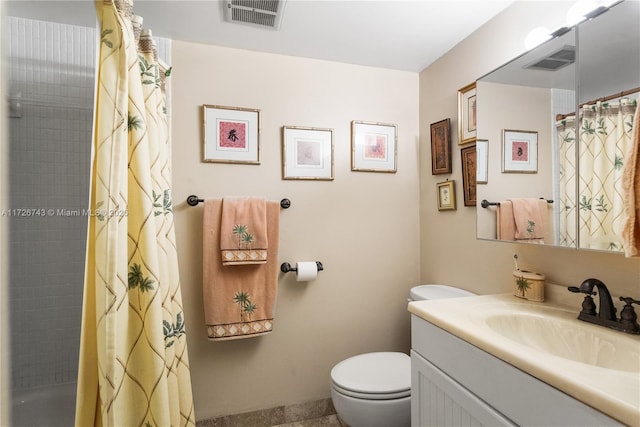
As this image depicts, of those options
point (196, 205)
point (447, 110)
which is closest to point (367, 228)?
point (447, 110)

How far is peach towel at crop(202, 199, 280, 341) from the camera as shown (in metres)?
1.66

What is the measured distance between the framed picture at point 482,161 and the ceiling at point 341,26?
2.01 ft

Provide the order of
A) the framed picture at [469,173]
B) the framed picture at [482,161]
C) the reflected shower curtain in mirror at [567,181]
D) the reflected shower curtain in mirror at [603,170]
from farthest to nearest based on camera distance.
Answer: the framed picture at [469,173] < the framed picture at [482,161] < the reflected shower curtain in mirror at [567,181] < the reflected shower curtain in mirror at [603,170]

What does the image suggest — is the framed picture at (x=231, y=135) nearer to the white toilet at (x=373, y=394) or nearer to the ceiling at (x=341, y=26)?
the ceiling at (x=341, y=26)

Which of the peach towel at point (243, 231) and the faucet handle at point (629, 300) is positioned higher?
the peach towel at point (243, 231)

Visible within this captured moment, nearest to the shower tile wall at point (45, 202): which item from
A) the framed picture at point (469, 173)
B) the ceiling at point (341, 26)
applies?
the ceiling at point (341, 26)

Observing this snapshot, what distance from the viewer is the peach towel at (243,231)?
5.43 ft

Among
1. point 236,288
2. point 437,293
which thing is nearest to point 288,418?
point 236,288

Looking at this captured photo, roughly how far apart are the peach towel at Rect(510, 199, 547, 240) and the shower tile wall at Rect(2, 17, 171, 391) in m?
1.51

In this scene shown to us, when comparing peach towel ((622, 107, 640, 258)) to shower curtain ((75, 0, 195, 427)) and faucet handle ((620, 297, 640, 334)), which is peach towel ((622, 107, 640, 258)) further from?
shower curtain ((75, 0, 195, 427))

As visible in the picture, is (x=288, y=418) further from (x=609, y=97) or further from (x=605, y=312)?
→ (x=609, y=97)

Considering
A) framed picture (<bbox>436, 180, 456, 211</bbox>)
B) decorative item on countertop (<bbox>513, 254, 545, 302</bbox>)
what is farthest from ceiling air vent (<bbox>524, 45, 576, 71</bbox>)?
decorative item on countertop (<bbox>513, 254, 545, 302</bbox>)

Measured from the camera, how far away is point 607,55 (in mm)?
1013

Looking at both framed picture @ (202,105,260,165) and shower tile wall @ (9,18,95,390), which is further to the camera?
framed picture @ (202,105,260,165)
